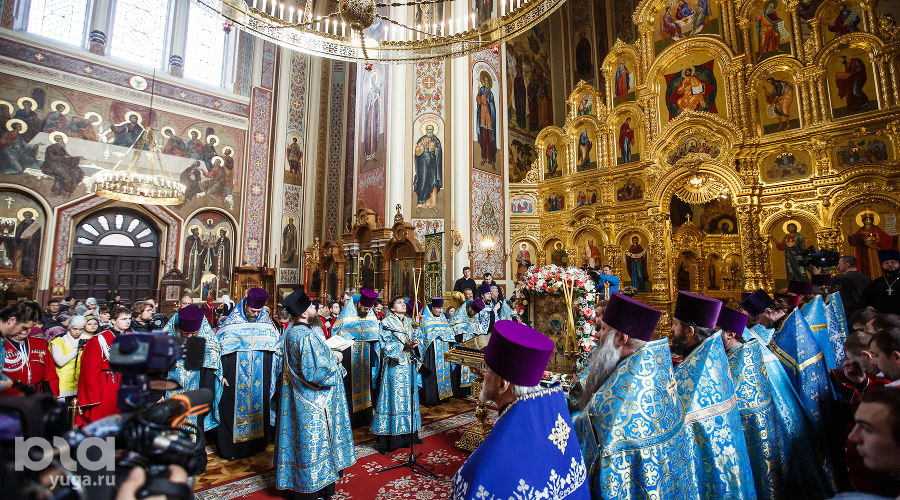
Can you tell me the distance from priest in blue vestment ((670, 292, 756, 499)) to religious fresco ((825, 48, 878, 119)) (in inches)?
497

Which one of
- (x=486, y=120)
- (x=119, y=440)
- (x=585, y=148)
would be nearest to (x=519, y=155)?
(x=585, y=148)

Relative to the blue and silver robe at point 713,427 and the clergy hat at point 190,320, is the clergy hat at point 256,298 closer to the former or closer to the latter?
the clergy hat at point 190,320

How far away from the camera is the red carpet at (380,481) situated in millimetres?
3885

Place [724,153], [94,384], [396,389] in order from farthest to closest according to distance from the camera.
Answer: [724,153], [396,389], [94,384]

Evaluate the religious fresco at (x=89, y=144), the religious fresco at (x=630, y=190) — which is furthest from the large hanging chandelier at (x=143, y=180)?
the religious fresco at (x=630, y=190)

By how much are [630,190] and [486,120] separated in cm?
553

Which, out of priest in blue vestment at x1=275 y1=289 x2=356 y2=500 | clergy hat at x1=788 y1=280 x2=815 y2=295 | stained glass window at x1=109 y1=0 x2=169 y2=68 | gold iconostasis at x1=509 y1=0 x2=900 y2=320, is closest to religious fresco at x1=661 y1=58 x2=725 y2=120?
gold iconostasis at x1=509 y1=0 x2=900 y2=320

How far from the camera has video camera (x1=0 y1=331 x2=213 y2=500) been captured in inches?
35.3

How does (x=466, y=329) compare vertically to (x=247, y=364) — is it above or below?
above

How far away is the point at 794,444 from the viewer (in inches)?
120

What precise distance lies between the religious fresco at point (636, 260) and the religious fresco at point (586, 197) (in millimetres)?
1758

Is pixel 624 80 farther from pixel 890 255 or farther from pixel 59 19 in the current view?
pixel 59 19

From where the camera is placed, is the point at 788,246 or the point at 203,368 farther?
the point at 788,246

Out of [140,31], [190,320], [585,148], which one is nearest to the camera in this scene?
[190,320]
